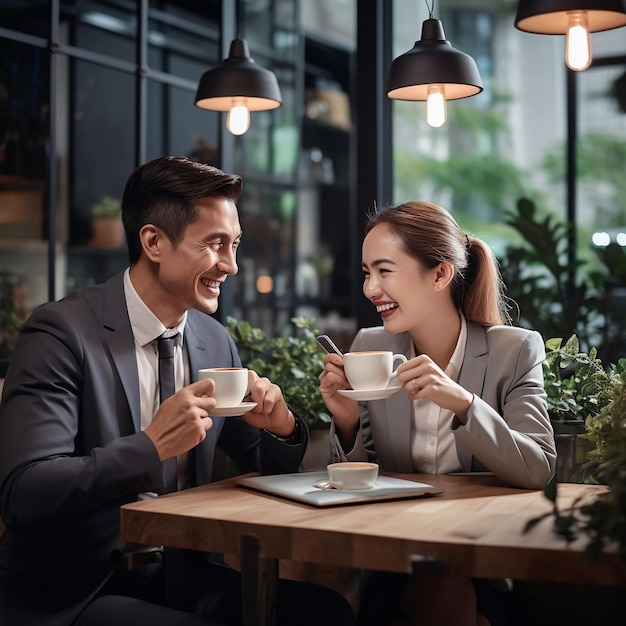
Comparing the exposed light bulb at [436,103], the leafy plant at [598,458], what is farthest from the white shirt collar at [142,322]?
the leafy plant at [598,458]

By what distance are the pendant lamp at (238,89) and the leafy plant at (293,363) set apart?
2.29ft

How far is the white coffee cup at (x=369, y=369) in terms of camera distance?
77.0 inches

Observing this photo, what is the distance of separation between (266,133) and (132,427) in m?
4.69

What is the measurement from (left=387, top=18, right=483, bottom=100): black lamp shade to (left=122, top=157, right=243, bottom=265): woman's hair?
499 mm

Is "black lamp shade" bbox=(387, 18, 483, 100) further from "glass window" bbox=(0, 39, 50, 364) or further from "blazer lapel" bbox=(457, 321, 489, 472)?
"glass window" bbox=(0, 39, 50, 364)

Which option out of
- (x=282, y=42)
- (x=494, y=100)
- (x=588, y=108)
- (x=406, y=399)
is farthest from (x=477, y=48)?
(x=406, y=399)

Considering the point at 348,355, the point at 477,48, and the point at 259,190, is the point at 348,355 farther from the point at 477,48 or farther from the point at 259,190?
the point at 477,48

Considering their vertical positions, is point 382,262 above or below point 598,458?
above

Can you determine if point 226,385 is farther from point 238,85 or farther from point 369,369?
point 238,85

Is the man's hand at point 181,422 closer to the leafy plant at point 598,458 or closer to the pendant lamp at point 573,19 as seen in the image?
the leafy plant at point 598,458

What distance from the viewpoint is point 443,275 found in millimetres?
2301

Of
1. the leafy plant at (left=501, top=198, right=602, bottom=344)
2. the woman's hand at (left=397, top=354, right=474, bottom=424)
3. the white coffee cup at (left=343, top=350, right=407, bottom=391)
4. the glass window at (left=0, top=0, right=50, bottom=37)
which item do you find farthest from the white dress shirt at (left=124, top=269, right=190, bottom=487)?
the glass window at (left=0, top=0, right=50, bottom=37)

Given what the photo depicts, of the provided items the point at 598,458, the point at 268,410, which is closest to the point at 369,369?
the point at 268,410

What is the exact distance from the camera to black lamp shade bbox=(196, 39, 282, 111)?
262 cm
